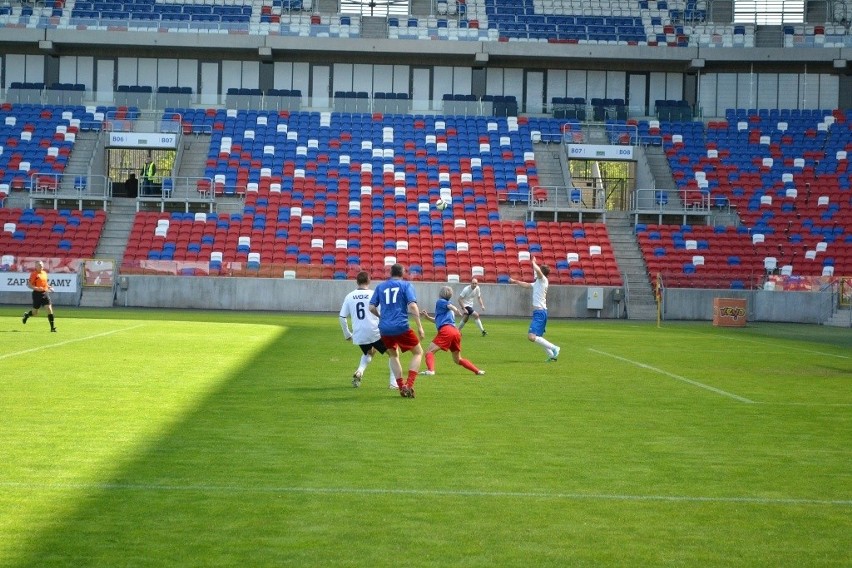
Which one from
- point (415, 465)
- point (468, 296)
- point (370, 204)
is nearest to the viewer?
point (415, 465)

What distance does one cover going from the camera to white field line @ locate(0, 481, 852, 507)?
9758mm

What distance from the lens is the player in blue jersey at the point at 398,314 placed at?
54.6 feet

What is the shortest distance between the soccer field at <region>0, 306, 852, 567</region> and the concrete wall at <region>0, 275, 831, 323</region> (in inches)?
1002

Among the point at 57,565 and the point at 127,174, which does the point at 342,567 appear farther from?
the point at 127,174

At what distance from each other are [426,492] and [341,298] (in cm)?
3871

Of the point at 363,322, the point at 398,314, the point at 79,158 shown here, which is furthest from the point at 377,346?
the point at 79,158

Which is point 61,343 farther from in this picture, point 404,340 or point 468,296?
point 468,296

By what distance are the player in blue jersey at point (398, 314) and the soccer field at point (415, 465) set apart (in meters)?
0.58

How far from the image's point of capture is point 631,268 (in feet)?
171

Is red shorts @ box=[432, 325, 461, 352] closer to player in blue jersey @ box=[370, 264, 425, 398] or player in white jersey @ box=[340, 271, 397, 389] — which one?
player in white jersey @ box=[340, 271, 397, 389]

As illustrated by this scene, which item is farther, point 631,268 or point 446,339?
point 631,268

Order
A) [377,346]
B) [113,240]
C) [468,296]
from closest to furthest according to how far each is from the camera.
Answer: [377,346]
[468,296]
[113,240]

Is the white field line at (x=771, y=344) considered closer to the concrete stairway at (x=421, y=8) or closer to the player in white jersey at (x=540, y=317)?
the player in white jersey at (x=540, y=317)

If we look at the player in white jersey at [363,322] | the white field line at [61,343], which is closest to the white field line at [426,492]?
the player in white jersey at [363,322]
